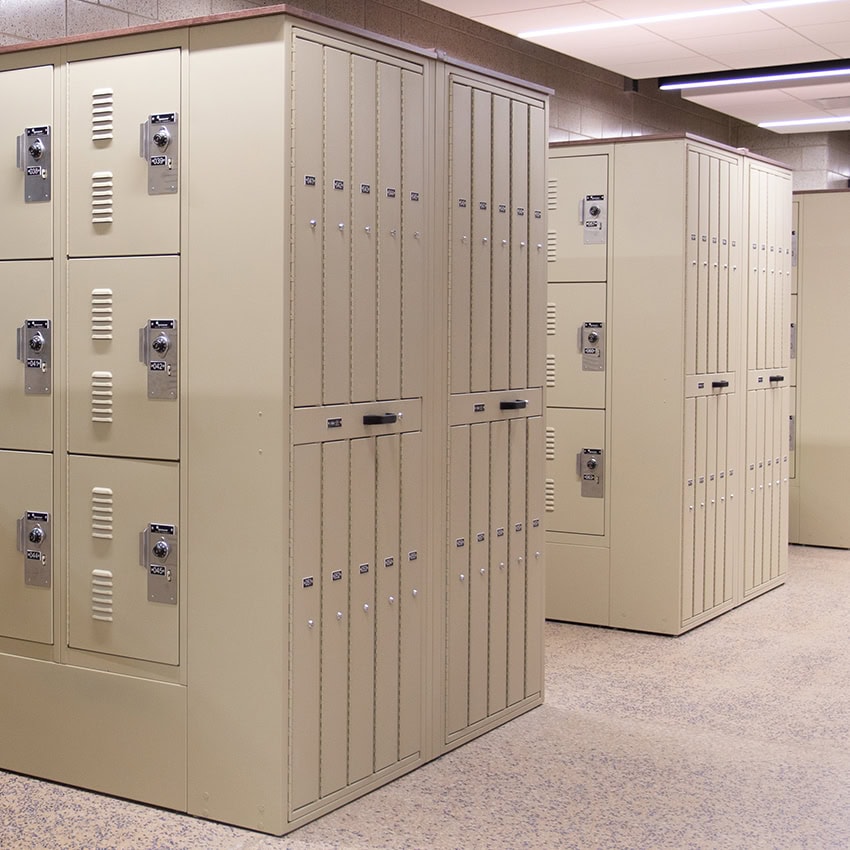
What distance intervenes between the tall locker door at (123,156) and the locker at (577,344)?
315 cm

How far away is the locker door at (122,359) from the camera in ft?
13.5

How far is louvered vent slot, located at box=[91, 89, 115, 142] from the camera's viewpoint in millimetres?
4184

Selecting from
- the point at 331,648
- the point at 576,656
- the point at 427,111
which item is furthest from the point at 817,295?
the point at 331,648

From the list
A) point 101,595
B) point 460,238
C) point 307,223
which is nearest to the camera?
point 307,223

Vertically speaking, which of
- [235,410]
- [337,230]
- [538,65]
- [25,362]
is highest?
[538,65]

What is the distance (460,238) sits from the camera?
4773 millimetres

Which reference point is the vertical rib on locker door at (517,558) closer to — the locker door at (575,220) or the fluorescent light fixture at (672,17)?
the locker door at (575,220)

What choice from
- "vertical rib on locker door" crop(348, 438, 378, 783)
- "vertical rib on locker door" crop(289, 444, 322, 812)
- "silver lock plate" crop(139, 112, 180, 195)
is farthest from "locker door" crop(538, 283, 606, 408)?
"silver lock plate" crop(139, 112, 180, 195)

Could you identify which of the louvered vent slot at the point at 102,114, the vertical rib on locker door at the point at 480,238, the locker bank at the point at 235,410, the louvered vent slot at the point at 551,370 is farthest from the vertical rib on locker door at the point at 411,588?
the louvered vent slot at the point at 551,370

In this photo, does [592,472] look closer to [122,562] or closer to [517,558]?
[517,558]

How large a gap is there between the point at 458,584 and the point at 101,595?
1.34m

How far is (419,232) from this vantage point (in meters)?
4.52

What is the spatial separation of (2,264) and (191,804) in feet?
6.49

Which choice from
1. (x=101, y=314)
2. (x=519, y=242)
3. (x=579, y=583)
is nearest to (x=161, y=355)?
(x=101, y=314)
